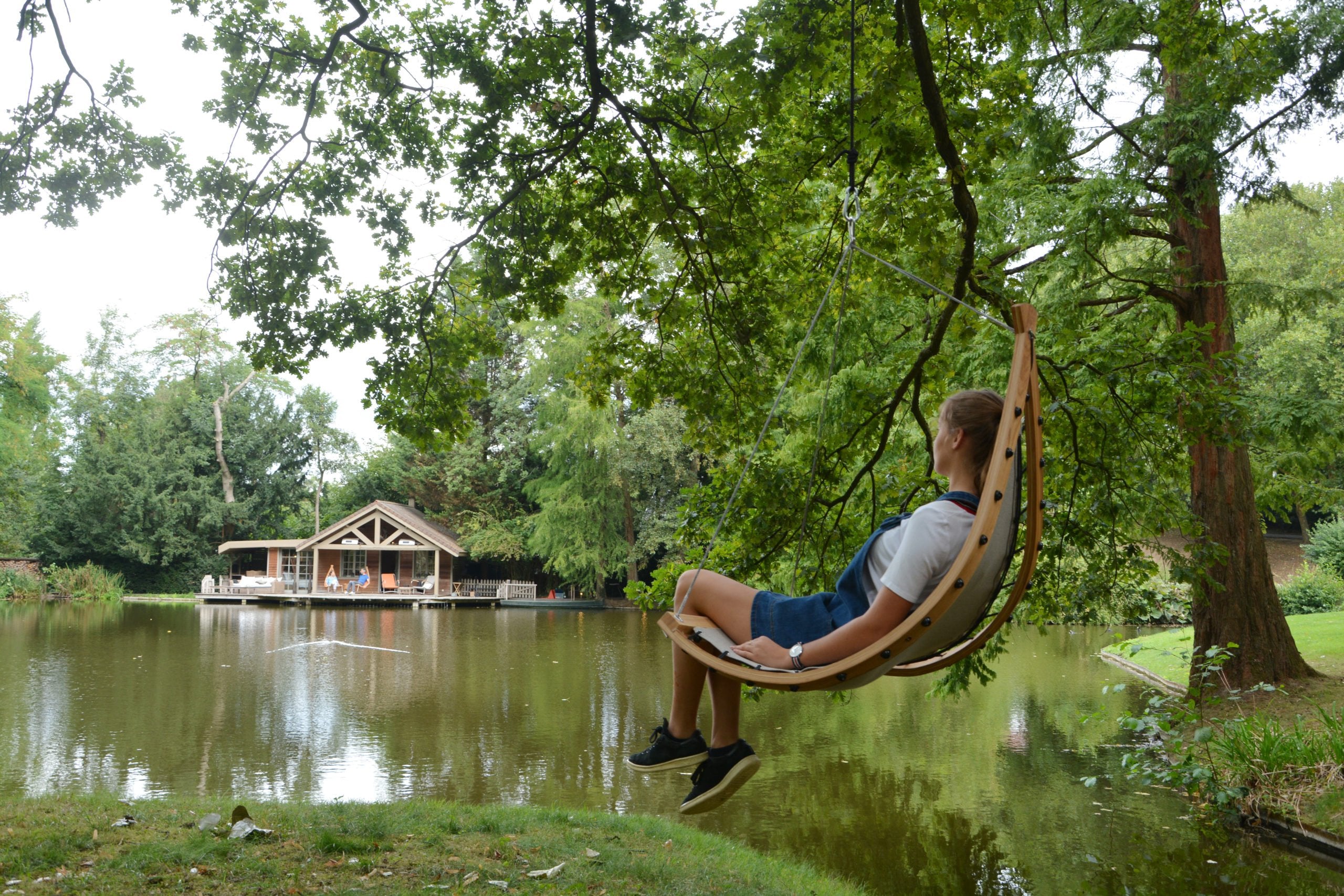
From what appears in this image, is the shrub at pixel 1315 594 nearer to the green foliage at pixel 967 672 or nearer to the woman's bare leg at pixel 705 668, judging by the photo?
the green foliage at pixel 967 672

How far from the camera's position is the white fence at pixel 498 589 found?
37.1 m

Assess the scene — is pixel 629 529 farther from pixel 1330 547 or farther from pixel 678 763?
pixel 678 763

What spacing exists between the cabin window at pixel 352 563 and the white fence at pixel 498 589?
408 cm

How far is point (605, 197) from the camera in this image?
6957mm

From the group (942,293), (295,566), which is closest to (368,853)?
(942,293)

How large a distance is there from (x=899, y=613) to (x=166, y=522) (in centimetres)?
4353

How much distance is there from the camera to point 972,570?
2748 mm

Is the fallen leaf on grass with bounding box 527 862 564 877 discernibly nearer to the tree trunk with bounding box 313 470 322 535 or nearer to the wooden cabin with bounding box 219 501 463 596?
the wooden cabin with bounding box 219 501 463 596

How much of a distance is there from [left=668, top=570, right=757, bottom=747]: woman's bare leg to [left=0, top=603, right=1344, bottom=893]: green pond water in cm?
403

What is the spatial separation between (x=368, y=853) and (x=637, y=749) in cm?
478

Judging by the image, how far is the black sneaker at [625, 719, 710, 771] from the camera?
321cm

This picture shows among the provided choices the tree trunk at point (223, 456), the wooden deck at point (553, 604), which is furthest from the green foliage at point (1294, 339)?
the tree trunk at point (223, 456)

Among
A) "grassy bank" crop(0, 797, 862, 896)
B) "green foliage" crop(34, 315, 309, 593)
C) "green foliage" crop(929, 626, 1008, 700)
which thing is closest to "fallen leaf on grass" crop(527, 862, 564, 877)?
"grassy bank" crop(0, 797, 862, 896)

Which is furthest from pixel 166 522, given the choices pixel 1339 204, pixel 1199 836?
pixel 1339 204
